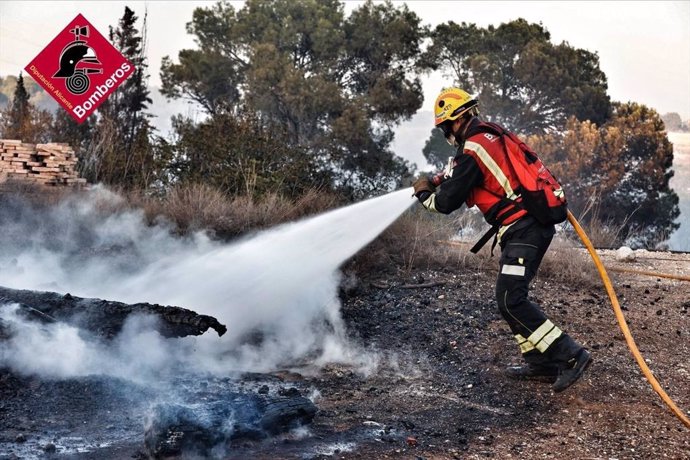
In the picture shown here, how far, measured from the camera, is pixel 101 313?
17.8 feet

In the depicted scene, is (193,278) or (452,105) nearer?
(452,105)

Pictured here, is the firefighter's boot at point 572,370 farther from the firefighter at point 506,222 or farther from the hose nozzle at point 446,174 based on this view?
the hose nozzle at point 446,174

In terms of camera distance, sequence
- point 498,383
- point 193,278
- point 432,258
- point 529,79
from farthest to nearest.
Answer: point 529,79 < point 432,258 < point 193,278 < point 498,383

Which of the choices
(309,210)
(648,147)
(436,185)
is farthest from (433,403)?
(648,147)

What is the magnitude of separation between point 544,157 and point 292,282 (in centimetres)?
1836

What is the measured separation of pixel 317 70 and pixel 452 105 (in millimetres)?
22069

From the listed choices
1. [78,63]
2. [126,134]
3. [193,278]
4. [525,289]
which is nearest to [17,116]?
[126,134]

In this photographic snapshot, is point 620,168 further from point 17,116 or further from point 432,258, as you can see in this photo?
point 17,116

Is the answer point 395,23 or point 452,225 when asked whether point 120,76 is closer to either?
point 452,225

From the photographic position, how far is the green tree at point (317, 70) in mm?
24656

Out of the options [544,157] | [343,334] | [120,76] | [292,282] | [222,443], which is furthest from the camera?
[544,157]

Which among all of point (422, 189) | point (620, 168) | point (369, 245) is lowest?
point (369, 245)

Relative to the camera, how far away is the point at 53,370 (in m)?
4.96

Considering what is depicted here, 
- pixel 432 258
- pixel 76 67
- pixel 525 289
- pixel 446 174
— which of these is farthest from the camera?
pixel 76 67
